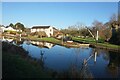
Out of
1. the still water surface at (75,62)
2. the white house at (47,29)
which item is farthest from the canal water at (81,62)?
the white house at (47,29)

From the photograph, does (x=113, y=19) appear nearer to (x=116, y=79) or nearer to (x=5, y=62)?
(x=116, y=79)

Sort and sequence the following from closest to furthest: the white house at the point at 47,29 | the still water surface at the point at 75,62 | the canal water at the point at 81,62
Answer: the canal water at the point at 81,62, the still water surface at the point at 75,62, the white house at the point at 47,29

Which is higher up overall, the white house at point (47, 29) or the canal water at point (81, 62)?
the white house at point (47, 29)

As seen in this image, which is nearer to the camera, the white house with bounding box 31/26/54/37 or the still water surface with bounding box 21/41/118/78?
the still water surface with bounding box 21/41/118/78

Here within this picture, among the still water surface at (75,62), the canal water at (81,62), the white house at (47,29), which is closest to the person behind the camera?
the canal water at (81,62)

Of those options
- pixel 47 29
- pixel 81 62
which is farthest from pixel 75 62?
pixel 47 29

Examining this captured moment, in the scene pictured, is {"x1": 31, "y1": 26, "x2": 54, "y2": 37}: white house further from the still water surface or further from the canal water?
the canal water

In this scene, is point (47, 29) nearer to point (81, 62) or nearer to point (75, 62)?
point (75, 62)

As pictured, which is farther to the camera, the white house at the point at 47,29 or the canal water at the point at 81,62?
the white house at the point at 47,29

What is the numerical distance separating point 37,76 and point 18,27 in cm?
6726

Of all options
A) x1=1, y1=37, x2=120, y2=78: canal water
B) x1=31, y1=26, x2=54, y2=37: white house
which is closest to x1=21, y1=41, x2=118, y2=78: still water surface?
x1=1, y1=37, x2=120, y2=78: canal water

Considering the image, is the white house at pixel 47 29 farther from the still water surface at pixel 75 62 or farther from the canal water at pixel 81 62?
the canal water at pixel 81 62

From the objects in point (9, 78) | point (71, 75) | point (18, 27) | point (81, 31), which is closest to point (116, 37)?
point (81, 31)

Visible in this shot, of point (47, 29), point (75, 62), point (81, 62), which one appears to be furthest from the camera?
point (47, 29)
